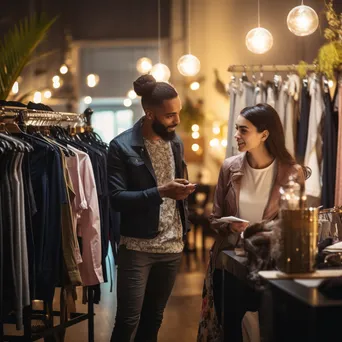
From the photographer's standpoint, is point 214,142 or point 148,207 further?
point 214,142

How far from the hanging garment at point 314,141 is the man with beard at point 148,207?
86.4 inches

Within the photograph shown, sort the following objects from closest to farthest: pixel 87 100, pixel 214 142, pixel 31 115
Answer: pixel 31 115 → pixel 214 142 → pixel 87 100

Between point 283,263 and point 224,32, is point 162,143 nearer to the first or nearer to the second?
point 283,263

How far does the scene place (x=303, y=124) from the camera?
20.0ft

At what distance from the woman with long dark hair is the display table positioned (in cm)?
96

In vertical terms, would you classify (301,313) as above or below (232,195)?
below

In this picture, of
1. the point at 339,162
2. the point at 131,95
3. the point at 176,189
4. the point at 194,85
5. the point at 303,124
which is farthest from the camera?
the point at 131,95

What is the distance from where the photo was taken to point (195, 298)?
6.95 m

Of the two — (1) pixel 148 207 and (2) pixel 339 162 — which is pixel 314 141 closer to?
(2) pixel 339 162

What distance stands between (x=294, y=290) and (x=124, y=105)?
33.6ft

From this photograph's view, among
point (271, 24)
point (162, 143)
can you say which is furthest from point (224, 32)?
point (162, 143)

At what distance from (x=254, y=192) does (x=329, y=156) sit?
2255mm

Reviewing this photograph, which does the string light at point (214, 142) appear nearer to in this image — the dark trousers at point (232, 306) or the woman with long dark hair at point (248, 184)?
the woman with long dark hair at point (248, 184)

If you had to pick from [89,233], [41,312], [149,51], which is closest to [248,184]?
[89,233]
